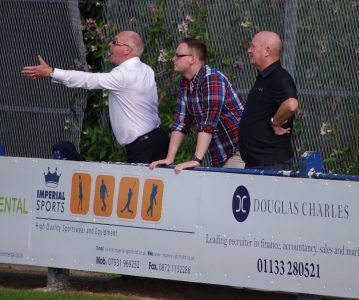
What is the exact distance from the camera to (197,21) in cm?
1206

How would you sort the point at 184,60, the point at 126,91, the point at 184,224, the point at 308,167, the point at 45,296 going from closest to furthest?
the point at 308,167 < the point at 184,224 < the point at 45,296 < the point at 184,60 < the point at 126,91

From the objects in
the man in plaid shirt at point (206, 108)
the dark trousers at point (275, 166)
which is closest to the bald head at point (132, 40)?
the man in plaid shirt at point (206, 108)

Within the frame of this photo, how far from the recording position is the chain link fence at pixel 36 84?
12617 millimetres

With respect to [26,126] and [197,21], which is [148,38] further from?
[26,126]

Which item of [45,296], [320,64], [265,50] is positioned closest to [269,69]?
[265,50]

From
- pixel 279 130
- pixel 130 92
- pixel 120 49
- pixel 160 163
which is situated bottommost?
pixel 160 163

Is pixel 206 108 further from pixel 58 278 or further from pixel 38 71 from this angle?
pixel 58 278

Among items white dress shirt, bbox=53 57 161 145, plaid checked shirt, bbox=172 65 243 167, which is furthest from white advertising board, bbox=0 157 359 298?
plaid checked shirt, bbox=172 65 243 167

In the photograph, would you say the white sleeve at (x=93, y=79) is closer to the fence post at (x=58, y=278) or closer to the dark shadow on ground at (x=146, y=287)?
the fence post at (x=58, y=278)

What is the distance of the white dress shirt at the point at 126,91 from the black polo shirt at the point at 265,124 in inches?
43.6

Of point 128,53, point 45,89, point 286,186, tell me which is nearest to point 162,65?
point 45,89

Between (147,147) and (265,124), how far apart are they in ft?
4.17

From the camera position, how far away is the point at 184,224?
28.4 ft

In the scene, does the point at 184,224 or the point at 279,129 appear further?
the point at 184,224
